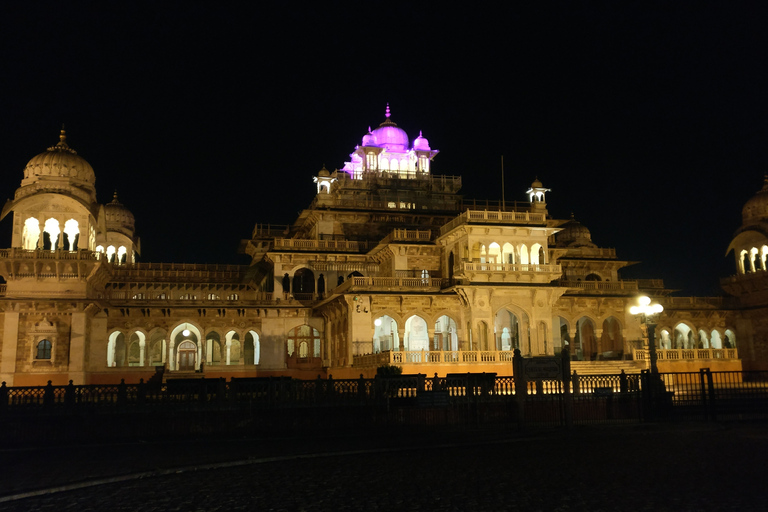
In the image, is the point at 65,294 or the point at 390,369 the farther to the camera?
the point at 65,294

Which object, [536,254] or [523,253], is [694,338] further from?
[523,253]

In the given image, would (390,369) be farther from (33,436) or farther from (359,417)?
(33,436)

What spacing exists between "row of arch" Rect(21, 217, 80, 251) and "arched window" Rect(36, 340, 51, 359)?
525 cm

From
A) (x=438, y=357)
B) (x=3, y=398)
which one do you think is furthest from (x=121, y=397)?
(x=438, y=357)

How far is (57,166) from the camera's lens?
4038cm

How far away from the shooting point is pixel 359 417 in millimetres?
20172

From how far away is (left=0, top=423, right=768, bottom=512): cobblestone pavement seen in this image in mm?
9641

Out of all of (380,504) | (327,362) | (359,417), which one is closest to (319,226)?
(327,362)

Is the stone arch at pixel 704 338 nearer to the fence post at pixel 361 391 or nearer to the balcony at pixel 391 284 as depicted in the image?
the balcony at pixel 391 284

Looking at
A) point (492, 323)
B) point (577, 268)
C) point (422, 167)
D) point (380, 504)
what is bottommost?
point (380, 504)

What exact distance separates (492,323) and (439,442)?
891 inches

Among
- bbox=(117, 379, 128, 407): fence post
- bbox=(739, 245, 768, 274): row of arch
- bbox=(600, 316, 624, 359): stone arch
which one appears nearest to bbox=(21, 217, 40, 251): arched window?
bbox=(117, 379, 128, 407): fence post

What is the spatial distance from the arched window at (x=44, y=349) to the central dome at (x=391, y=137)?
93.5ft

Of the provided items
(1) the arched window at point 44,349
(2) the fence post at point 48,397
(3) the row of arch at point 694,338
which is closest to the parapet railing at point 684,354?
(3) the row of arch at point 694,338
